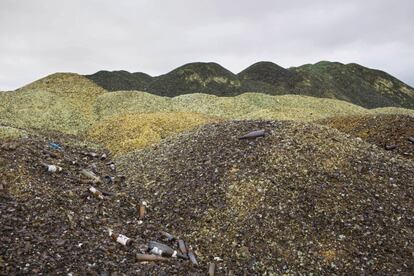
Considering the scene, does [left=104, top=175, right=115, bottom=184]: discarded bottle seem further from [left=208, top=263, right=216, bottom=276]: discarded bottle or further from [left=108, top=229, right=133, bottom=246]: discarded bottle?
[left=208, top=263, right=216, bottom=276]: discarded bottle

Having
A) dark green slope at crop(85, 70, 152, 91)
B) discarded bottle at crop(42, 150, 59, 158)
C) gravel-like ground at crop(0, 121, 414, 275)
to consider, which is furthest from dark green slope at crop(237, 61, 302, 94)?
discarded bottle at crop(42, 150, 59, 158)

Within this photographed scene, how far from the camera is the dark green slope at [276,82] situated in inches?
1359

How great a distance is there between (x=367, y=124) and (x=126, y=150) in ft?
27.8

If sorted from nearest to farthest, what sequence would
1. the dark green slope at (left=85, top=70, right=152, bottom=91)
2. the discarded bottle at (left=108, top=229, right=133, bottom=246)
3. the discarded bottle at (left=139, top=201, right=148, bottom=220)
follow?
the discarded bottle at (left=108, top=229, right=133, bottom=246) < the discarded bottle at (left=139, top=201, right=148, bottom=220) < the dark green slope at (left=85, top=70, right=152, bottom=91)

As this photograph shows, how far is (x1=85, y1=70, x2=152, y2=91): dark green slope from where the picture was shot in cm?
3225

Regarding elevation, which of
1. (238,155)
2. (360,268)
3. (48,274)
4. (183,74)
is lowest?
(360,268)

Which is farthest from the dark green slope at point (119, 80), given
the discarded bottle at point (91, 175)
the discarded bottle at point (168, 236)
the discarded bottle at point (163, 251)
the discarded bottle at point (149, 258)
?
the discarded bottle at point (149, 258)

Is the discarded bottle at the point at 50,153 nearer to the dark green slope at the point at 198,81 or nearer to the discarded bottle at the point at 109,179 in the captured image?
the discarded bottle at the point at 109,179

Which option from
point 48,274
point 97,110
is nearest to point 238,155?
point 48,274

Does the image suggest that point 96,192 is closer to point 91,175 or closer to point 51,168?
point 91,175

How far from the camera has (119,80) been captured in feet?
113

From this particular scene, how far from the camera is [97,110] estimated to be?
922 inches

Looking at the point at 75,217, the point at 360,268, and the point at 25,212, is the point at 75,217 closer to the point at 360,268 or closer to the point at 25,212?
the point at 25,212

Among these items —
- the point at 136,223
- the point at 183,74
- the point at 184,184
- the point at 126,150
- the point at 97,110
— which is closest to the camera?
the point at 136,223
